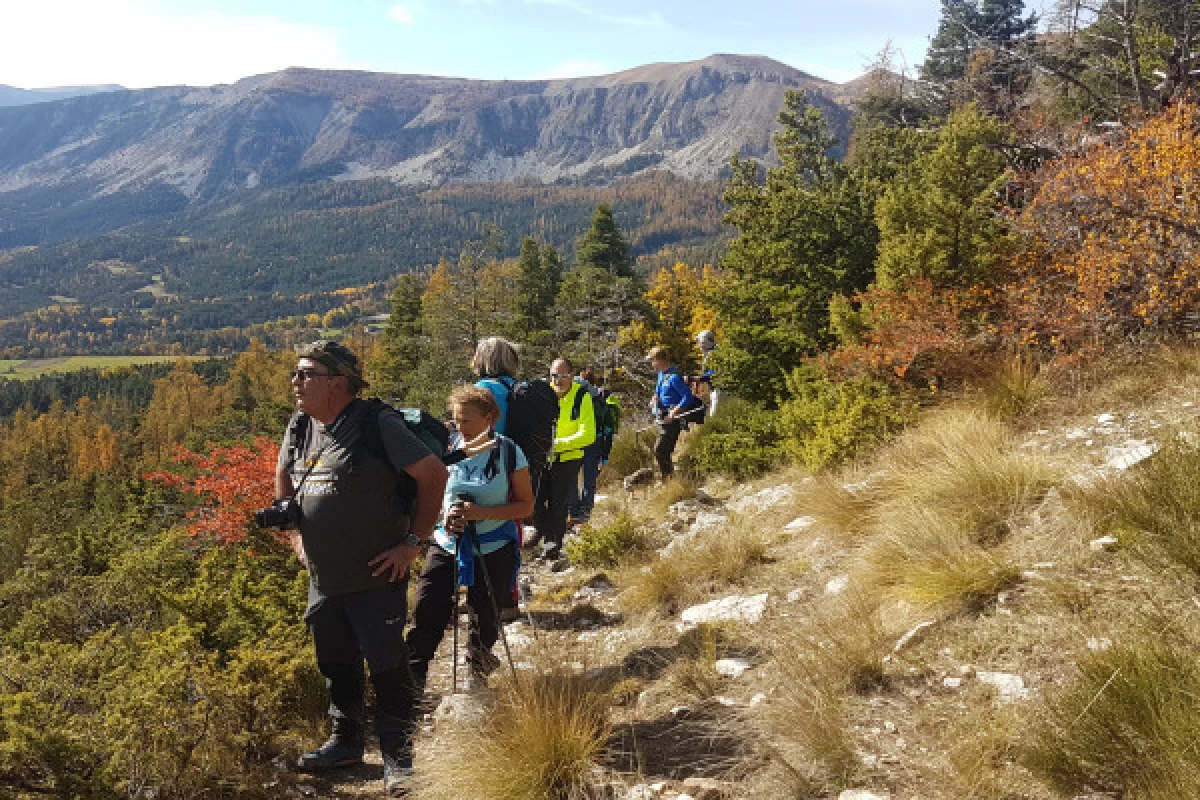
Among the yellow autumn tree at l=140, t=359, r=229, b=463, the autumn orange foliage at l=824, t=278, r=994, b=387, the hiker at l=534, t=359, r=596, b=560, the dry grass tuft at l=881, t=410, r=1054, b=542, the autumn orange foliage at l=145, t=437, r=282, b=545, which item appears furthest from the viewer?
the yellow autumn tree at l=140, t=359, r=229, b=463

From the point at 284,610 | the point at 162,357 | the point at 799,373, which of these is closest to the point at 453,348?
the point at 799,373

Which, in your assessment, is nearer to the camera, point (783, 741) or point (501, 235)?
point (783, 741)

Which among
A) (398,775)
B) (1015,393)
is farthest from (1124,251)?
(398,775)

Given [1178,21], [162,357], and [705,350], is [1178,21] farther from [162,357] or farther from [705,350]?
[162,357]

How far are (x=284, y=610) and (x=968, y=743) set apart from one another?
415cm

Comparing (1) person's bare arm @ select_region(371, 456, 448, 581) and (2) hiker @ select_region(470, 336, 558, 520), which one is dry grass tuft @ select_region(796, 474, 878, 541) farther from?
(1) person's bare arm @ select_region(371, 456, 448, 581)

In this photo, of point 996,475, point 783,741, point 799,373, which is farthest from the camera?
point 799,373

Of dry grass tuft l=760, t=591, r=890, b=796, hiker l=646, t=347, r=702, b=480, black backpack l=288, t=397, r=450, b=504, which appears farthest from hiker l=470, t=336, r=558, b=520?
hiker l=646, t=347, r=702, b=480

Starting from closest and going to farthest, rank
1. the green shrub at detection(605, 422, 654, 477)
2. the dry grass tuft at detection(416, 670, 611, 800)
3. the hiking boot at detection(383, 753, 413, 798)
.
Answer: the dry grass tuft at detection(416, 670, 611, 800) < the hiking boot at detection(383, 753, 413, 798) < the green shrub at detection(605, 422, 654, 477)

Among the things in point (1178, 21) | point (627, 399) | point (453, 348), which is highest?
point (1178, 21)

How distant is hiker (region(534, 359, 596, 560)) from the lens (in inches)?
241

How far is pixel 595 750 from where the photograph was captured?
9.26 ft

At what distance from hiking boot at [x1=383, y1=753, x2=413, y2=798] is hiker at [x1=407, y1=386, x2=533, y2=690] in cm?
42

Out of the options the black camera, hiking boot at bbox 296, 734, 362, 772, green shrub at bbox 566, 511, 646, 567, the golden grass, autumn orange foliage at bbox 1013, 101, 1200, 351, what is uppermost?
autumn orange foliage at bbox 1013, 101, 1200, 351
